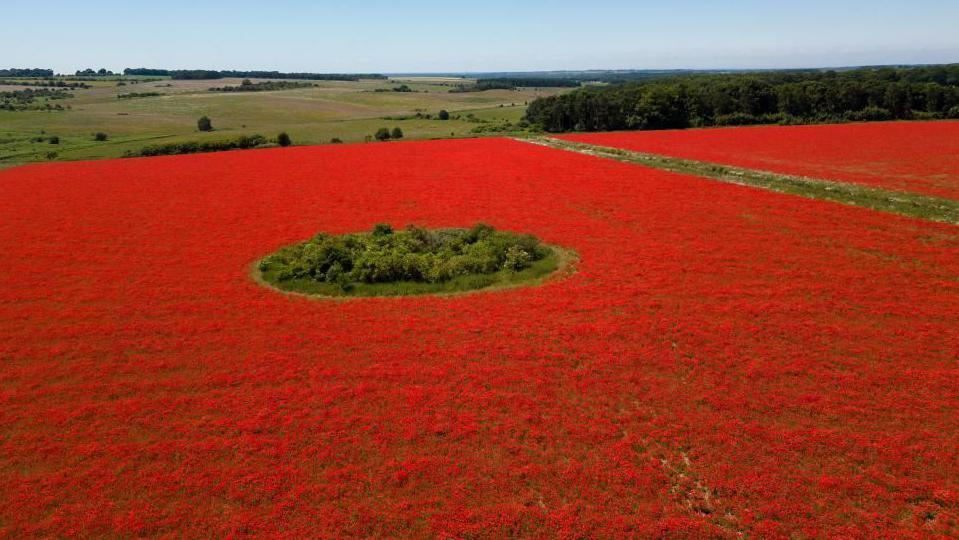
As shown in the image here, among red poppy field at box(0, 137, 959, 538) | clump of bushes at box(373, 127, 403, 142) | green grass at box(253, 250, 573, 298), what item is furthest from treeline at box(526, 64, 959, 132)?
green grass at box(253, 250, 573, 298)

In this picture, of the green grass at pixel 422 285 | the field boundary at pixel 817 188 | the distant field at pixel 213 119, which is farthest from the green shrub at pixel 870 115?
the green grass at pixel 422 285

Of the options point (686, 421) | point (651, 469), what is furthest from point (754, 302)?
point (651, 469)

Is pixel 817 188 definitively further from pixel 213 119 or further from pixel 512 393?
pixel 213 119

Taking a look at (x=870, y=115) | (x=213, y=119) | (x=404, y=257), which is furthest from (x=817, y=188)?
(x=213, y=119)

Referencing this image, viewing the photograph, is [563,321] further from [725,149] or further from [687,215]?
[725,149]

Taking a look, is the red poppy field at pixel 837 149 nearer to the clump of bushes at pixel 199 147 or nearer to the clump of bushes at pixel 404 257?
the clump of bushes at pixel 404 257
